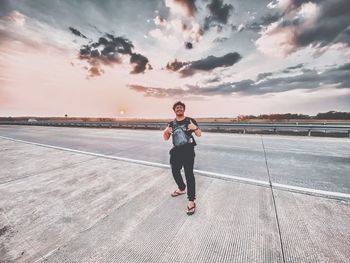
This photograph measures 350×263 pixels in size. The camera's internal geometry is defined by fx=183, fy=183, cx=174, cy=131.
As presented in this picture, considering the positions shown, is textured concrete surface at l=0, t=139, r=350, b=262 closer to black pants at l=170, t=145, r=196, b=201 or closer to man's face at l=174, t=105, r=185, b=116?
black pants at l=170, t=145, r=196, b=201

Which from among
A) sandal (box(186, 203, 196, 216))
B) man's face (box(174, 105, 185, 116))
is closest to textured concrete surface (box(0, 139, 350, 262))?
sandal (box(186, 203, 196, 216))

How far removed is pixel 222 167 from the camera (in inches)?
215

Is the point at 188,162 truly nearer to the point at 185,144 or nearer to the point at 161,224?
the point at 185,144

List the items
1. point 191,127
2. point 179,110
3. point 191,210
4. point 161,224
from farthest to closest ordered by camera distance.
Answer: point 179,110
point 191,127
point 191,210
point 161,224

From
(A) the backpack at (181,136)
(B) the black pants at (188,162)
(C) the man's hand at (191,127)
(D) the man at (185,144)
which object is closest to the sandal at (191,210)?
(D) the man at (185,144)

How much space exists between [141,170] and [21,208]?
8.81 ft

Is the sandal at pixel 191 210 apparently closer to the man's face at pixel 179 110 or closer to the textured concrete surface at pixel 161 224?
the textured concrete surface at pixel 161 224

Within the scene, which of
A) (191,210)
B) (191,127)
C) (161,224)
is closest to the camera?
(161,224)

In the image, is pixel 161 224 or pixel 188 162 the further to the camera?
pixel 188 162

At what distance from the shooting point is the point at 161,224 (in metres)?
2.72

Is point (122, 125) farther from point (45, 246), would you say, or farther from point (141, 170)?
point (45, 246)

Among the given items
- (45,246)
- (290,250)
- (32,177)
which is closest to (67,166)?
(32,177)

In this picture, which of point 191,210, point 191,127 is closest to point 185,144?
point 191,127

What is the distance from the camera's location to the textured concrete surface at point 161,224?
217 cm
